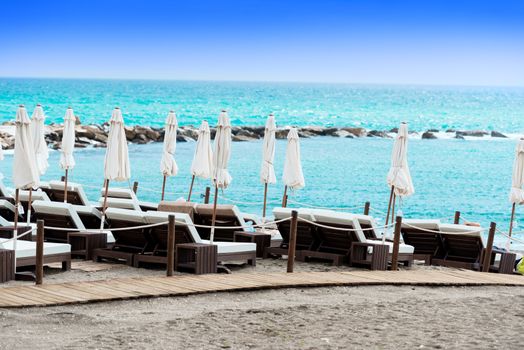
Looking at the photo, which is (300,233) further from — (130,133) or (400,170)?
(130,133)

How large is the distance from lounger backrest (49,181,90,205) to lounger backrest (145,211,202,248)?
11.8 ft

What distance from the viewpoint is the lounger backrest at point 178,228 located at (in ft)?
37.6

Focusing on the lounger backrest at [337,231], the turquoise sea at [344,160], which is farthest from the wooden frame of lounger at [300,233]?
the turquoise sea at [344,160]

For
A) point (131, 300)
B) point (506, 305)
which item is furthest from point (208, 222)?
point (506, 305)

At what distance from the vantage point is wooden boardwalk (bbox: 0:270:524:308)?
9414 mm

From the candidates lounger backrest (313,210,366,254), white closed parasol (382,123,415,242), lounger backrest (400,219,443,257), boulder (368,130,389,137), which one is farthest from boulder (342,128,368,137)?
lounger backrest (313,210,366,254)

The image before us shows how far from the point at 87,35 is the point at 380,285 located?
12565 cm

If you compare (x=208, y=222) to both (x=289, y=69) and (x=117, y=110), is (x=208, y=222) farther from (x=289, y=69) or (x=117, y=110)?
(x=289, y=69)

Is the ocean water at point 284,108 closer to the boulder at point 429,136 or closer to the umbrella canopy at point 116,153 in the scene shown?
the boulder at point 429,136

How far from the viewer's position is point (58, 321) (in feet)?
27.6

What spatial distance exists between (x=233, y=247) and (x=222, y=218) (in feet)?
5.01

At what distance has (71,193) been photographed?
15.1 meters

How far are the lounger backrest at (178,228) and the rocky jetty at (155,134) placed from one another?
34637 millimetres

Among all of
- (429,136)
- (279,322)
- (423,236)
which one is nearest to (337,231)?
(423,236)
